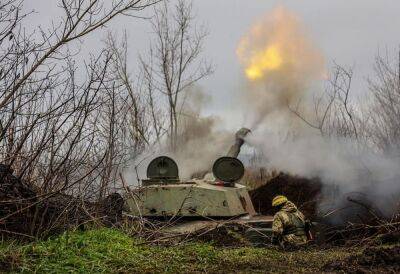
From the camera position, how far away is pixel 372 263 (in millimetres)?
7711

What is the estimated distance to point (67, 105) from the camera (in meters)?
8.19

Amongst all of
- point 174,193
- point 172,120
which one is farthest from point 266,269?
point 172,120

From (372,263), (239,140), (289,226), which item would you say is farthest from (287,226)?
(239,140)

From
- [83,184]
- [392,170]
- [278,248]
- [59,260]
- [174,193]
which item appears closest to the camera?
[59,260]

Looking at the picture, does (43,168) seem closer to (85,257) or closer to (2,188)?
(2,188)

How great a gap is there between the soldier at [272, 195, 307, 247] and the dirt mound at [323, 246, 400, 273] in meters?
3.72

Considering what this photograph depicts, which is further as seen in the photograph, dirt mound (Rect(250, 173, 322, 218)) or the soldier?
dirt mound (Rect(250, 173, 322, 218))

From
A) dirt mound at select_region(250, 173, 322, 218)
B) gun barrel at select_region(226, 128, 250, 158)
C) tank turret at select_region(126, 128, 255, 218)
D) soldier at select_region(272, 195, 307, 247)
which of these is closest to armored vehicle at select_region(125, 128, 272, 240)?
tank turret at select_region(126, 128, 255, 218)

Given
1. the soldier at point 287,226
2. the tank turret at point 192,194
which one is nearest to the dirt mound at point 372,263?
the soldier at point 287,226

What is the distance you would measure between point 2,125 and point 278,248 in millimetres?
5512

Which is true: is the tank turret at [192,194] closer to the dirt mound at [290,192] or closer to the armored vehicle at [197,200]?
the armored vehicle at [197,200]

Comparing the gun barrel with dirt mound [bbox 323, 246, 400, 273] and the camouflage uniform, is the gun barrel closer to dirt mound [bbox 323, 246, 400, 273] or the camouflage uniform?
the camouflage uniform

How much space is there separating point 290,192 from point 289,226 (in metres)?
7.35

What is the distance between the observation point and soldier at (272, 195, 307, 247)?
1183cm
